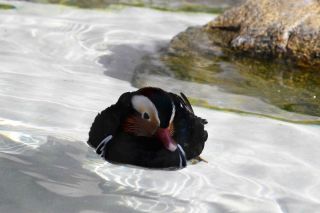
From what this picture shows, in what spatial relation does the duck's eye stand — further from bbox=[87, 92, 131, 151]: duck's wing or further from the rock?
the rock

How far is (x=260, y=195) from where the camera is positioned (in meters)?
4.04

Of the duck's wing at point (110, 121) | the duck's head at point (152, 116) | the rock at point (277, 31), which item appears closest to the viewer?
the duck's head at point (152, 116)

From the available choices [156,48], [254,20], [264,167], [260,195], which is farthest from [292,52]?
[260,195]

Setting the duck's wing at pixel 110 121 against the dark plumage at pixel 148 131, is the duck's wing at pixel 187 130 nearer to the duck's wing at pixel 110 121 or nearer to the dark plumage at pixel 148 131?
the dark plumage at pixel 148 131

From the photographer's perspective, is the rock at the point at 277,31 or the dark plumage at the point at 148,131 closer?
the dark plumage at the point at 148,131

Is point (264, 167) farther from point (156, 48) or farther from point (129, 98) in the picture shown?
point (156, 48)

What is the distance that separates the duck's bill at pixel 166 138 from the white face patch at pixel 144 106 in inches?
2.2

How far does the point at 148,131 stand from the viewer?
3.90 m

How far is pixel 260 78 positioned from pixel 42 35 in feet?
7.92

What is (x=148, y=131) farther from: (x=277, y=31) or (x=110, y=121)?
(x=277, y=31)

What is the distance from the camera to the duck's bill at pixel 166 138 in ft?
12.6

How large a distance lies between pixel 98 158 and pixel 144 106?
60cm

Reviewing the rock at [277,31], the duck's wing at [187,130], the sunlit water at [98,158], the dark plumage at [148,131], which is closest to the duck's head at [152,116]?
the dark plumage at [148,131]

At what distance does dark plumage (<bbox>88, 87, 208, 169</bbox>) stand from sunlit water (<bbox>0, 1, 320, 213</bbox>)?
0.15 m
